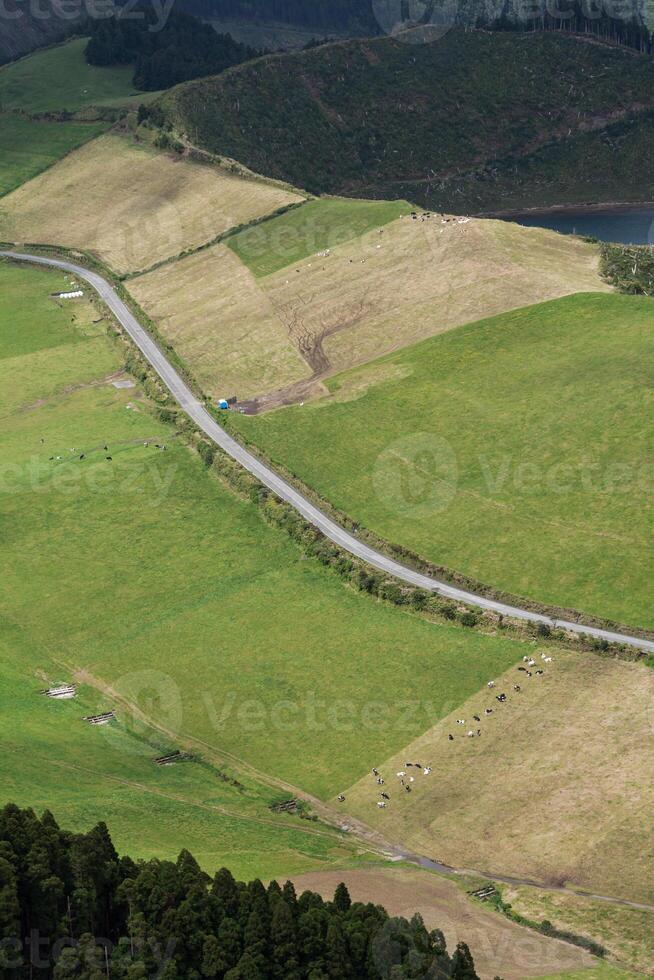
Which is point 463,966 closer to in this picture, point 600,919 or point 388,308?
point 600,919

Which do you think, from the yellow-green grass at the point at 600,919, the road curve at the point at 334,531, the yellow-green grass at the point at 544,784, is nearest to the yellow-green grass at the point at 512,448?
the road curve at the point at 334,531

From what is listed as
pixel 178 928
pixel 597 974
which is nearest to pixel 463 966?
pixel 597 974

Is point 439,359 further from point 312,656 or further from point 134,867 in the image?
point 134,867

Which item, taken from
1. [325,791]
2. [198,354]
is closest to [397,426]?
[198,354]

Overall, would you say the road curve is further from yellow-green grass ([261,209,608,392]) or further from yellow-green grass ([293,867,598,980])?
yellow-green grass ([293,867,598,980])

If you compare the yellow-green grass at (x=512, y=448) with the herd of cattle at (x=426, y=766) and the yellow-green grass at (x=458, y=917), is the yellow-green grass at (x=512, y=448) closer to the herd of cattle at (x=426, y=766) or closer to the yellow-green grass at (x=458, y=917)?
the herd of cattle at (x=426, y=766)

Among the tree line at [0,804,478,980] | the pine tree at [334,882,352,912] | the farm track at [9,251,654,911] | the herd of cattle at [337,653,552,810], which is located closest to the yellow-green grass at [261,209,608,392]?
the farm track at [9,251,654,911]

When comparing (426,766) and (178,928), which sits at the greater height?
(426,766)
